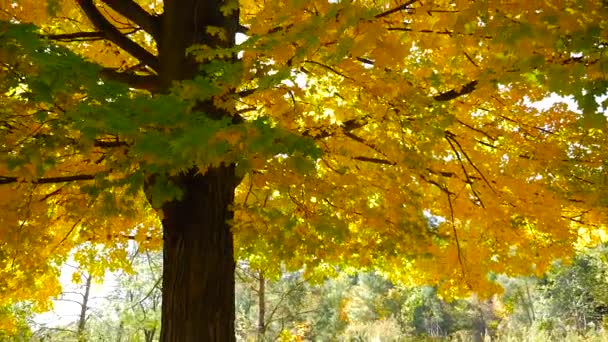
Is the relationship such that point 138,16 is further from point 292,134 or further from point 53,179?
point 292,134

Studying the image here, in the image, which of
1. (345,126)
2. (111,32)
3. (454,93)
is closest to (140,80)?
(111,32)

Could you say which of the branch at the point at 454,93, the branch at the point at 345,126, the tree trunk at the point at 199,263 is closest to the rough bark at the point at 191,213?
the tree trunk at the point at 199,263

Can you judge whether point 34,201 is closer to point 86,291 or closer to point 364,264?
point 364,264

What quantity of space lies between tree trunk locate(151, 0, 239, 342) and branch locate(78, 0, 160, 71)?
127 millimetres

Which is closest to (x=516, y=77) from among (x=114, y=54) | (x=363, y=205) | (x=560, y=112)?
(x=363, y=205)

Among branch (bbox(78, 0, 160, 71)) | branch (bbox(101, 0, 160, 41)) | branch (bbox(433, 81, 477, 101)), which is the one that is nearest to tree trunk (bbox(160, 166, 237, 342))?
branch (bbox(78, 0, 160, 71))

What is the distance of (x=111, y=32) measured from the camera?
392cm

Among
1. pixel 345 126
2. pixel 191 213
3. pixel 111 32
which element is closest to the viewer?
pixel 191 213

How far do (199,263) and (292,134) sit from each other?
1660 mm

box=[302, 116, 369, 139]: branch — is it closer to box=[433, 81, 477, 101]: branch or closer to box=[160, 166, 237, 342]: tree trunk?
box=[433, 81, 477, 101]: branch

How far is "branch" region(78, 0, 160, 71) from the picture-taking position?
389 cm

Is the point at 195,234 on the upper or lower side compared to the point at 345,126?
lower

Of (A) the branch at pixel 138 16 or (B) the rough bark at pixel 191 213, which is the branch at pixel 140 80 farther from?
(A) the branch at pixel 138 16

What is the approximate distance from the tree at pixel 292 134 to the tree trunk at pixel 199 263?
0.04ft
